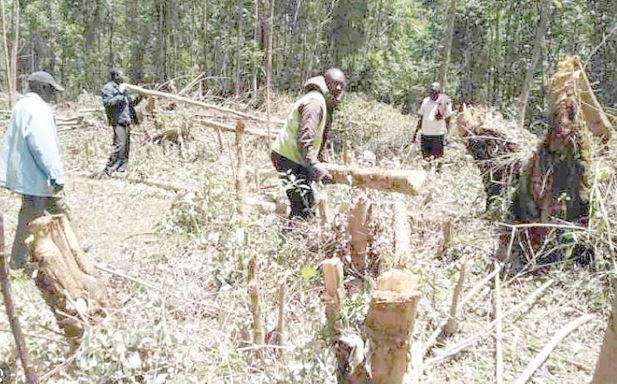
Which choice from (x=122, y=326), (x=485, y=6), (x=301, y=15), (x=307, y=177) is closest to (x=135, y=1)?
(x=301, y=15)

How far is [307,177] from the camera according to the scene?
16.1 ft

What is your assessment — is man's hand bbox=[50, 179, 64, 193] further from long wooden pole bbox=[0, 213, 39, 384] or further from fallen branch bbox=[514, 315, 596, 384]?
fallen branch bbox=[514, 315, 596, 384]

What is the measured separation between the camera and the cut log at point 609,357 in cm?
117

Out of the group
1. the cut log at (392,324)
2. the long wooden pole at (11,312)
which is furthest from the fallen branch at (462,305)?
the long wooden pole at (11,312)

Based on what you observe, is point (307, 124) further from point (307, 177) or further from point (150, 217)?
point (150, 217)

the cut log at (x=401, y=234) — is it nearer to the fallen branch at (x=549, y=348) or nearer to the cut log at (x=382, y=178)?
the cut log at (x=382, y=178)

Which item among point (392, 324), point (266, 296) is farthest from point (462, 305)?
point (392, 324)

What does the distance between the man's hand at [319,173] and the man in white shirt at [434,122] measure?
13.3ft

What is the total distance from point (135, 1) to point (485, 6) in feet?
54.9

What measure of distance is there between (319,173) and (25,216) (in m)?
2.48

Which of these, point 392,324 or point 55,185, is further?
point 55,185

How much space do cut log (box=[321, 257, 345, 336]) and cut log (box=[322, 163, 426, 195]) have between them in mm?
1713

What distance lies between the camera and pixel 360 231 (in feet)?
13.2

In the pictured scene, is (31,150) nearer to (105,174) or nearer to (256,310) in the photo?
(256,310)
